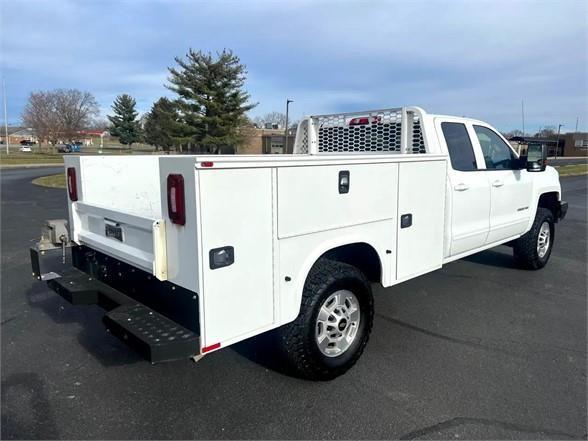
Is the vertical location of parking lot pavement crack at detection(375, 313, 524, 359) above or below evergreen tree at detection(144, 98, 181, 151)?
below

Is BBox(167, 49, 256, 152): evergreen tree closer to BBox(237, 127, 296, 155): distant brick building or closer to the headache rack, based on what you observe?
BBox(237, 127, 296, 155): distant brick building

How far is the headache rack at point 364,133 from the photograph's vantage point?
15.4 feet

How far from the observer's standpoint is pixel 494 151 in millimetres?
5418

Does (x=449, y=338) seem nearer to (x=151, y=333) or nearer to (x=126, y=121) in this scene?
(x=151, y=333)

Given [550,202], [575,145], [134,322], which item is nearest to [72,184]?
[134,322]

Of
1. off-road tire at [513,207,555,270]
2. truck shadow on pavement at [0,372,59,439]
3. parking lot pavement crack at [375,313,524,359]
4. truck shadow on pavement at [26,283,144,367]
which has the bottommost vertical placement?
parking lot pavement crack at [375,313,524,359]

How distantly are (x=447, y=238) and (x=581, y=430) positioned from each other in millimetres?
2020

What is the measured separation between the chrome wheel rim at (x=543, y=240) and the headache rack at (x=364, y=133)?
9.68 ft

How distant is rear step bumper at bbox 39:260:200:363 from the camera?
103 inches

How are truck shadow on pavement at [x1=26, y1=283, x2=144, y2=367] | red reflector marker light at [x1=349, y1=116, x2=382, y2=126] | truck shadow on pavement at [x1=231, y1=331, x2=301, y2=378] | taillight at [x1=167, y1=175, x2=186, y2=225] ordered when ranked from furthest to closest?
1. red reflector marker light at [x1=349, y1=116, x2=382, y2=126]
2. truck shadow on pavement at [x1=26, y1=283, x2=144, y2=367]
3. truck shadow on pavement at [x1=231, y1=331, x2=301, y2=378]
4. taillight at [x1=167, y1=175, x2=186, y2=225]

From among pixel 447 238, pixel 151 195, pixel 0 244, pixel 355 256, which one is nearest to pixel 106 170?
pixel 151 195

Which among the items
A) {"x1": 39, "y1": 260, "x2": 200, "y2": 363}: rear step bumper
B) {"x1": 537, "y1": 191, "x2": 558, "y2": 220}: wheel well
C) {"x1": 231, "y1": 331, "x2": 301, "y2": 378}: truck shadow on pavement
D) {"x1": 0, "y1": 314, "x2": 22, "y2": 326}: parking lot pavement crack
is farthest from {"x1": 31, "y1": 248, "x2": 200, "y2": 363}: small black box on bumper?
{"x1": 537, "y1": 191, "x2": 558, "y2": 220}: wheel well

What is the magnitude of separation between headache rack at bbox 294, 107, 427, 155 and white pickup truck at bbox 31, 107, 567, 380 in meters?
0.02

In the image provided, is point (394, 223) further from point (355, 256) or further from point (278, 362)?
point (278, 362)
